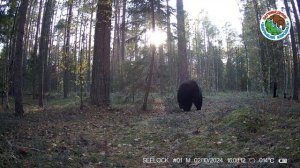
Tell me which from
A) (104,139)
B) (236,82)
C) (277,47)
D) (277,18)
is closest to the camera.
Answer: (104,139)

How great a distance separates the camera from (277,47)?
64.5 ft

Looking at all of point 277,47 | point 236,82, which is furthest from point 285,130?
point 236,82

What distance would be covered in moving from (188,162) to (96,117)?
7.04 metres

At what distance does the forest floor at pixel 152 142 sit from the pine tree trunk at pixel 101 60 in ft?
12.2

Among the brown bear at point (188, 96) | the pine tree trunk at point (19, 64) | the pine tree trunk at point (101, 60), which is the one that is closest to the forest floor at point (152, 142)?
the pine tree trunk at point (19, 64)

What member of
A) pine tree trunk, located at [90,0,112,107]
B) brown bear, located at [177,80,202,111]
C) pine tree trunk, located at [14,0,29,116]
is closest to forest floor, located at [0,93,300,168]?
pine tree trunk, located at [14,0,29,116]

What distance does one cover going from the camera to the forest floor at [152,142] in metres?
5.49

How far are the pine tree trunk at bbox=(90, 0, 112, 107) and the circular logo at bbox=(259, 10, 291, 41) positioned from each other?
9.16m

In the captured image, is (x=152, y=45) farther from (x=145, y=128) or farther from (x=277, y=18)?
(x=277, y=18)

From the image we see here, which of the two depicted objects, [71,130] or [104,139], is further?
[71,130]

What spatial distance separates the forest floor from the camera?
216 inches

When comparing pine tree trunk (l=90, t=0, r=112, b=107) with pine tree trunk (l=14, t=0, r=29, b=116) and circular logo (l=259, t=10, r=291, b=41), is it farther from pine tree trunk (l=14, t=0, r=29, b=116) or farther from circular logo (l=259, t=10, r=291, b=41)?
circular logo (l=259, t=10, r=291, b=41)

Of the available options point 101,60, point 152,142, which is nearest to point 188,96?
point 101,60

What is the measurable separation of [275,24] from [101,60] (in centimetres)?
1022
